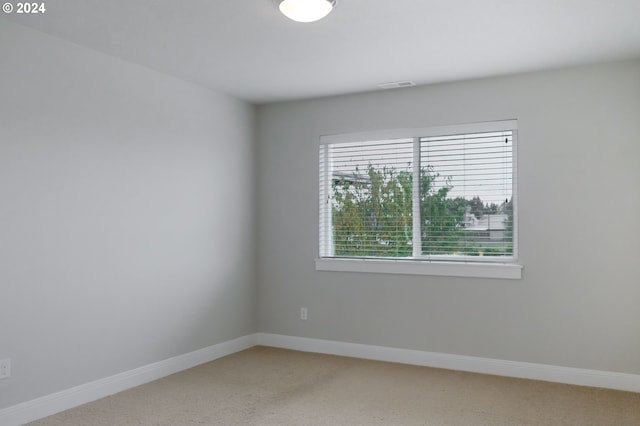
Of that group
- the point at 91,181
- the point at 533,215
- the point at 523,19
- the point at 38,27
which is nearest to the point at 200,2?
the point at 38,27

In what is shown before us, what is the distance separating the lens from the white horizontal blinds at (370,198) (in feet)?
16.0

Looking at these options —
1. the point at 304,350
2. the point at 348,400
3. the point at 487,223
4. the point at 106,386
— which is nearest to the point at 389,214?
the point at 487,223

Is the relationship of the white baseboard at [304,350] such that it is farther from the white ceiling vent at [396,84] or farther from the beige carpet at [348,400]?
the white ceiling vent at [396,84]

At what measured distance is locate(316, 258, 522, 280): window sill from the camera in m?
4.33

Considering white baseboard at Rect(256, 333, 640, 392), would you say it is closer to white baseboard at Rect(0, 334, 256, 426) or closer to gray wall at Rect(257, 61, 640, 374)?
gray wall at Rect(257, 61, 640, 374)

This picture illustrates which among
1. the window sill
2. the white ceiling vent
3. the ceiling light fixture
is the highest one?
the white ceiling vent

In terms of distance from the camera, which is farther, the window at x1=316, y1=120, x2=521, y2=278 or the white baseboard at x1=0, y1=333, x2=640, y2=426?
the window at x1=316, y1=120, x2=521, y2=278

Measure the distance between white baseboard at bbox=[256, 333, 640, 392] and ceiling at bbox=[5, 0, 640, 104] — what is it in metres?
2.40

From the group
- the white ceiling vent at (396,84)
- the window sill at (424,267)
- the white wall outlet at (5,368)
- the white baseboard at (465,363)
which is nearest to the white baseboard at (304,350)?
the white baseboard at (465,363)

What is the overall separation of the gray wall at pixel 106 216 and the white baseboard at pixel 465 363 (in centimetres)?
68

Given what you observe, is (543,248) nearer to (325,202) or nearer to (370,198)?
(370,198)

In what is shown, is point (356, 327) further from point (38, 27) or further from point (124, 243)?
point (38, 27)

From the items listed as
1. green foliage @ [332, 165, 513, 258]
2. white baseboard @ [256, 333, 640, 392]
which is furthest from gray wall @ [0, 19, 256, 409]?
green foliage @ [332, 165, 513, 258]

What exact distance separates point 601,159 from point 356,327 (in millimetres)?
2552
